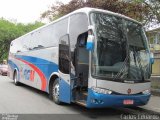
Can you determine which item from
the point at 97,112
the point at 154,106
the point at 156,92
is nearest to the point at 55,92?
the point at 97,112

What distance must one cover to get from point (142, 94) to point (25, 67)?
28.5ft

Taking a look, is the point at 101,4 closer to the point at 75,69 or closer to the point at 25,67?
the point at 25,67

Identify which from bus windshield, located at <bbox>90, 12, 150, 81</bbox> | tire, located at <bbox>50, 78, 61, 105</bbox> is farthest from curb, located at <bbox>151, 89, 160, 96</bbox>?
tire, located at <bbox>50, 78, 61, 105</bbox>

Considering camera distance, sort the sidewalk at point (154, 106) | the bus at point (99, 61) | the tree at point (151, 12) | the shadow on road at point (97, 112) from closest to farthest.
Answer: the bus at point (99, 61), the shadow on road at point (97, 112), the sidewalk at point (154, 106), the tree at point (151, 12)

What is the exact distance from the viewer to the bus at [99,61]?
30.2 ft

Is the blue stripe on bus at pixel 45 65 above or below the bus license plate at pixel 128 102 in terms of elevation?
above

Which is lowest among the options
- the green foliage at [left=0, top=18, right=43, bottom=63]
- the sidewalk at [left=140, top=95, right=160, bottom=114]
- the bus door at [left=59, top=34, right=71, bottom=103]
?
the sidewalk at [left=140, top=95, right=160, bottom=114]

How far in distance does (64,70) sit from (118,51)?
222 cm

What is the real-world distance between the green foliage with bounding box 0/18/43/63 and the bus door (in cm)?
4768

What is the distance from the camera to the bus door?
34.6 ft

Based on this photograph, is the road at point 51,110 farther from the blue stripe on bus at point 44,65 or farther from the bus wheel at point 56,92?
the blue stripe on bus at point 44,65

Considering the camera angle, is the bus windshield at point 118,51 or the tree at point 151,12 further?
the tree at point 151,12

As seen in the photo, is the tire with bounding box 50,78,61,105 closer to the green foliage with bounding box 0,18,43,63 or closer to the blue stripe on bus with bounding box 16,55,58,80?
the blue stripe on bus with bounding box 16,55,58,80

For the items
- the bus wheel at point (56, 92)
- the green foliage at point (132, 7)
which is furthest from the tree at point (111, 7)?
the bus wheel at point (56, 92)
